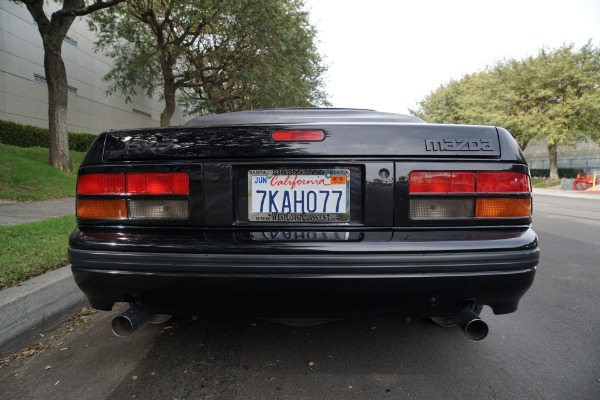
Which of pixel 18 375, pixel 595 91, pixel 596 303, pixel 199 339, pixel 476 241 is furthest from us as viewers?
pixel 595 91

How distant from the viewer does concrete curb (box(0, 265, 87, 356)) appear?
2.23 meters

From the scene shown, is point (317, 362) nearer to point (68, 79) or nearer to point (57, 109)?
point (57, 109)

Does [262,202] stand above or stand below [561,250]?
above

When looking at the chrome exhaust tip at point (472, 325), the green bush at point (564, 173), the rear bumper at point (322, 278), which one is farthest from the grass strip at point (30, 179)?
the green bush at point (564, 173)

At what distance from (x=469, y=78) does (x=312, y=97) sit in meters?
28.7

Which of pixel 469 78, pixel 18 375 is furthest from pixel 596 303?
pixel 469 78

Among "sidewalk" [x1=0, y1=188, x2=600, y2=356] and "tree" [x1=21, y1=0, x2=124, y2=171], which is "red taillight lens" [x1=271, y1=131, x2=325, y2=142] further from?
"tree" [x1=21, y1=0, x2=124, y2=171]

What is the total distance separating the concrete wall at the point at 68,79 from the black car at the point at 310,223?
53.9 feet

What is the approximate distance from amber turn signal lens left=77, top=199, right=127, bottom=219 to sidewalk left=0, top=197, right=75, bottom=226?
4.19 m

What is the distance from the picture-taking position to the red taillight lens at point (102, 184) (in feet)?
5.94

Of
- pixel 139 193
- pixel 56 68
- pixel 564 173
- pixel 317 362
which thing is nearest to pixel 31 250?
pixel 139 193

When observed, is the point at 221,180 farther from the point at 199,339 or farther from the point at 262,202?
the point at 199,339

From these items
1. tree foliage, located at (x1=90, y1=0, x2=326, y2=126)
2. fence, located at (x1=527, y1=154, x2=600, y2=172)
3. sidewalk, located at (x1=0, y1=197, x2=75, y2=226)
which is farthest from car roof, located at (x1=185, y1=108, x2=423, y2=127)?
fence, located at (x1=527, y1=154, x2=600, y2=172)

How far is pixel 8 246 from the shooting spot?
139 inches
